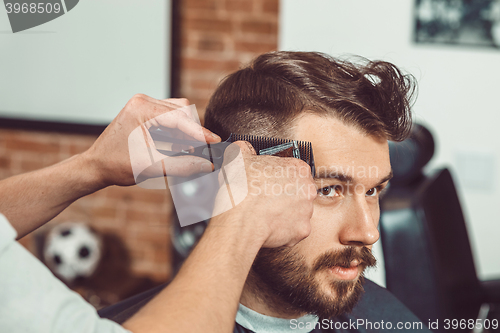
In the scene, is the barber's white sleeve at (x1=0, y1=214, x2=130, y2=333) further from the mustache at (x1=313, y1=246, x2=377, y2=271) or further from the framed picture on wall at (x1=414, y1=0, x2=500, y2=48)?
the framed picture on wall at (x1=414, y1=0, x2=500, y2=48)

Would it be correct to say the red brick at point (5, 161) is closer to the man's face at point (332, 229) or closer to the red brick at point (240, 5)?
the red brick at point (240, 5)

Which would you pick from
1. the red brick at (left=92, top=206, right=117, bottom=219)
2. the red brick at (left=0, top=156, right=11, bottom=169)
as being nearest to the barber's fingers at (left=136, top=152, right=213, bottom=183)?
the red brick at (left=92, top=206, right=117, bottom=219)

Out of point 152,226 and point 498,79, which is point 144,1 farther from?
point 498,79

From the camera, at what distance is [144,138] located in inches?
34.6

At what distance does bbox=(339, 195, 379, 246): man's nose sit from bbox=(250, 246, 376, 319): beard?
0.04 m

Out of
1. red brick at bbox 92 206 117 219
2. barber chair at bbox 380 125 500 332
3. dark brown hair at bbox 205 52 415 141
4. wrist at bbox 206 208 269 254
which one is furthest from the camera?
red brick at bbox 92 206 117 219

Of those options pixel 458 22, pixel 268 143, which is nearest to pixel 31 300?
pixel 268 143

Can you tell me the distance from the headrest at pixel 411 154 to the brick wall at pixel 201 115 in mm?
1058

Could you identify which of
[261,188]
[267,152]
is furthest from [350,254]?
[261,188]

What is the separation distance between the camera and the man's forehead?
102 cm

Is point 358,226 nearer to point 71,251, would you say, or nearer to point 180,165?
point 180,165

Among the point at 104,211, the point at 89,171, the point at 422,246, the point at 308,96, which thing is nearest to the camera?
the point at 89,171

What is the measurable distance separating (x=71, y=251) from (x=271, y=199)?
199 centimetres

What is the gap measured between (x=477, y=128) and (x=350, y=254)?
1740 mm
